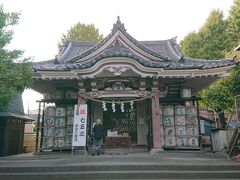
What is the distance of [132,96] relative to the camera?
45.5 feet

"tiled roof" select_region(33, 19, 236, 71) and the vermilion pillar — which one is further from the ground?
"tiled roof" select_region(33, 19, 236, 71)

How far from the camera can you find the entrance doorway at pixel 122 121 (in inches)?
618

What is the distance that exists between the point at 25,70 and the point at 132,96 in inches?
228

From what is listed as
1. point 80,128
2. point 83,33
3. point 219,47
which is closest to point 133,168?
point 80,128

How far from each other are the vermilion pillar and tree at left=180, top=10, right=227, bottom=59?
10.1 metres

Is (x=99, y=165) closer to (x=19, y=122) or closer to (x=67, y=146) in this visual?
(x=67, y=146)

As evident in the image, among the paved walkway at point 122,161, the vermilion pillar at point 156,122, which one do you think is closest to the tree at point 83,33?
the vermilion pillar at point 156,122

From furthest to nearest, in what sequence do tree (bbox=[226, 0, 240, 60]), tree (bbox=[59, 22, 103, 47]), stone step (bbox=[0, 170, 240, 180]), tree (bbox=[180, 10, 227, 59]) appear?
tree (bbox=[59, 22, 103, 47])
tree (bbox=[180, 10, 227, 59])
tree (bbox=[226, 0, 240, 60])
stone step (bbox=[0, 170, 240, 180])

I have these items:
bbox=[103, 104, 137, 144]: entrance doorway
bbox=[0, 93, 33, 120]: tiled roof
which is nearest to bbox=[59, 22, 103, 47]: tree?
bbox=[0, 93, 33, 120]: tiled roof

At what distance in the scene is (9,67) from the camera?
9.83 metres

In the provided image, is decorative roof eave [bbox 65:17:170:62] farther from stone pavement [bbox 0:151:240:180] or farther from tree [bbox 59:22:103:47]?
tree [bbox 59:22:103:47]

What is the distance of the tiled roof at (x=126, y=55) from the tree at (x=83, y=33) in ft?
42.2

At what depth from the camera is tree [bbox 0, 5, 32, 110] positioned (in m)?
9.32

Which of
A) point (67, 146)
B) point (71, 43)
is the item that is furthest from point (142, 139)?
point (71, 43)
